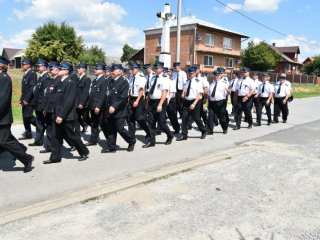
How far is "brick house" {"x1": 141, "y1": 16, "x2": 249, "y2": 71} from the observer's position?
43562 millimetres

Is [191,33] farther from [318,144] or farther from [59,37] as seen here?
[318,144]

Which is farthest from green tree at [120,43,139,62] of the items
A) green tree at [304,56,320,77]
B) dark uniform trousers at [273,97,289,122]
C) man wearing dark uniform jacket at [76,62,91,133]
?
man wearing dark uniform jacket at [76,62,91,133]

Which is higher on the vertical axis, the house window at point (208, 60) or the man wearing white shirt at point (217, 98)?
the house window at point (208, 60)

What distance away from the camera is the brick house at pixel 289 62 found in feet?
233

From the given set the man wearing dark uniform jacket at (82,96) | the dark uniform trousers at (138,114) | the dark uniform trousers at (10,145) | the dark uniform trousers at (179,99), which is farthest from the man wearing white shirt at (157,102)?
the dark uniform trousers at (10,145)

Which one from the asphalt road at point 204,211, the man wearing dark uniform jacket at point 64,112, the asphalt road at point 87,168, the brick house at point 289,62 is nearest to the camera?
the asphalt road at point 204,211

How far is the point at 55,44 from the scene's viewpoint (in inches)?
1709

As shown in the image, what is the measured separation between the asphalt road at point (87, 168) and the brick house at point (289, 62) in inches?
2555

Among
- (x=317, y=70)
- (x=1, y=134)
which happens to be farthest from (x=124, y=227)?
(x=317, y=70)

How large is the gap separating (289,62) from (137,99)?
70.2 metres

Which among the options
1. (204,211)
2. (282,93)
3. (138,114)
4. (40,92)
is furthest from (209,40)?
(204,211)

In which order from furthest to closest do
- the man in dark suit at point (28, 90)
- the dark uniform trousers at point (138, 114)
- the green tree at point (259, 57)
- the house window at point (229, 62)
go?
the house window at point (229, 62), the green tree at point (259, 57), the dark uniform trousers at point (138, 114), the man in dark suit at point (28, 90)

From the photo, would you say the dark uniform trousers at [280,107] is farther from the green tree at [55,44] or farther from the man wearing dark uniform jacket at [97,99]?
the green tree at [55,44]

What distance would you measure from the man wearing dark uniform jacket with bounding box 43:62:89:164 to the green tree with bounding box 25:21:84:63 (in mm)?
38409
